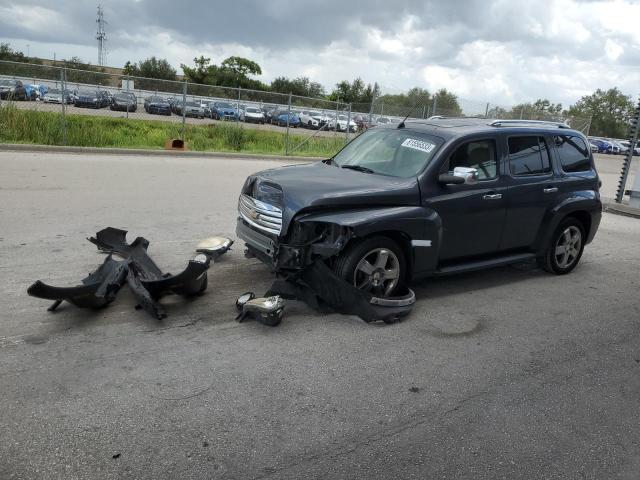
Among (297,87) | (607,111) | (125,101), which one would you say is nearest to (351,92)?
(297,87)

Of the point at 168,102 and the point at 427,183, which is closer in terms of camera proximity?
the point at 427,183

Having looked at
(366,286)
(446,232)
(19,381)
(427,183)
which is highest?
(427,183)

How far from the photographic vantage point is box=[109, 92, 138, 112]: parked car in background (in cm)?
2164

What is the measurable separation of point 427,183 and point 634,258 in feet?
15.5

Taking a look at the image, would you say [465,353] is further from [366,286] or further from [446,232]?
[446,232]

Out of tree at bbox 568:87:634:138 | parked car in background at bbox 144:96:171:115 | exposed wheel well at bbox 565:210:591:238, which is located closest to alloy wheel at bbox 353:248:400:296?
exposed wheel well at bbox 565:210:591:238

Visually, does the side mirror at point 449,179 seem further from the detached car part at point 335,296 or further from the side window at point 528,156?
the detached car part at point 335,296

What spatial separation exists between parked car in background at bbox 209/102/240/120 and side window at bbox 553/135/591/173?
57.8 feet

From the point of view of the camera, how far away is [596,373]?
4.30 metres

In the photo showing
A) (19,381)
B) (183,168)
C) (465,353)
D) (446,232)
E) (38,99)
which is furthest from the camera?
(38,99)

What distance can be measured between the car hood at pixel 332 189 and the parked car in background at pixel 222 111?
1793 centimetres

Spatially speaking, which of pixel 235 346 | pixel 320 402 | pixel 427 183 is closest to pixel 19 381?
pixel 235 346

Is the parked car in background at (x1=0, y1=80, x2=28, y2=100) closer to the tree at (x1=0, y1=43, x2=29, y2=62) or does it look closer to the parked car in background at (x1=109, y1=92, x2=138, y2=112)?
the parked car in background at (x1=109, y1=92, x2=138, y2=112)

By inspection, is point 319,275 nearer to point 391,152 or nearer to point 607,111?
point 391,152
